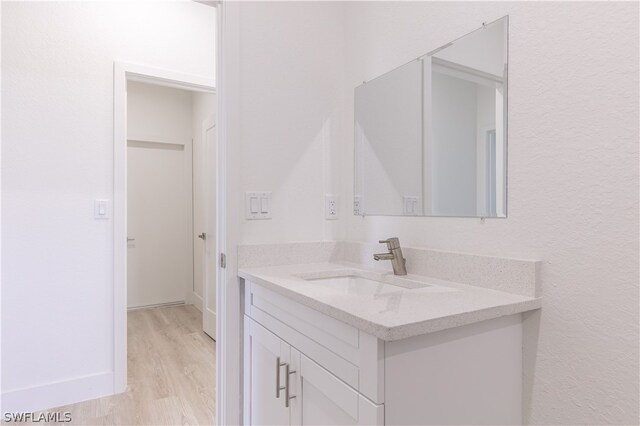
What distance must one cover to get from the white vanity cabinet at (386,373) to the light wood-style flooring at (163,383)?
1008mm

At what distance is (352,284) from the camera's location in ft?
4.72

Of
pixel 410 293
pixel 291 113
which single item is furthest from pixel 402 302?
pixel 291 113

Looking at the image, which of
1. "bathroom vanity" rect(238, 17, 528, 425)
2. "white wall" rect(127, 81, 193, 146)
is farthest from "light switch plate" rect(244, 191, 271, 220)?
"white wall" rect(127, 81, 193, 146)

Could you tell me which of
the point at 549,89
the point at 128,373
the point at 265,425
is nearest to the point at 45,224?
the point at 128,373

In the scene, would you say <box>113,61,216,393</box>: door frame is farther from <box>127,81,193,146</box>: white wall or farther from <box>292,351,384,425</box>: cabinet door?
<box>127,81,193,146</box>: white wall

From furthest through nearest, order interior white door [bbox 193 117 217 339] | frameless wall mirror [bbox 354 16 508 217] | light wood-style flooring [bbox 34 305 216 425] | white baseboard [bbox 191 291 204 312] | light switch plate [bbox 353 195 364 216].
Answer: white baseboard [bbox 191 291 204 312] < interior white door [bbox 193 117 217 339] < light wood-style flooring [bbox 34 305 216 425] < light switch plate [bbox 353 195 364 216] < frameless wall mirror [bbox 354 16 508 217]

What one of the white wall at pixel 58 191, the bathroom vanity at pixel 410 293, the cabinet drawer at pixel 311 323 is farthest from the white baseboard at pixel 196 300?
the cabinet drawer at pixel 311 323

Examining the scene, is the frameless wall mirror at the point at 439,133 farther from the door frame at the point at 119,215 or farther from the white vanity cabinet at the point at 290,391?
the door frame at the point at 119,215

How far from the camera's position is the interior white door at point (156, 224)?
154 inches

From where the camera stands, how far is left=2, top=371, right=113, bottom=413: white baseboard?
6.46 ft

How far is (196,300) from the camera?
4.01 meters

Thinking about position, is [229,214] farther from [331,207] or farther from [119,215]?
[119,215]

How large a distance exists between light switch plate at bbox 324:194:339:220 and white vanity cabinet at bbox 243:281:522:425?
555mm

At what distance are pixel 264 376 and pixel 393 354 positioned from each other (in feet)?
2.20
